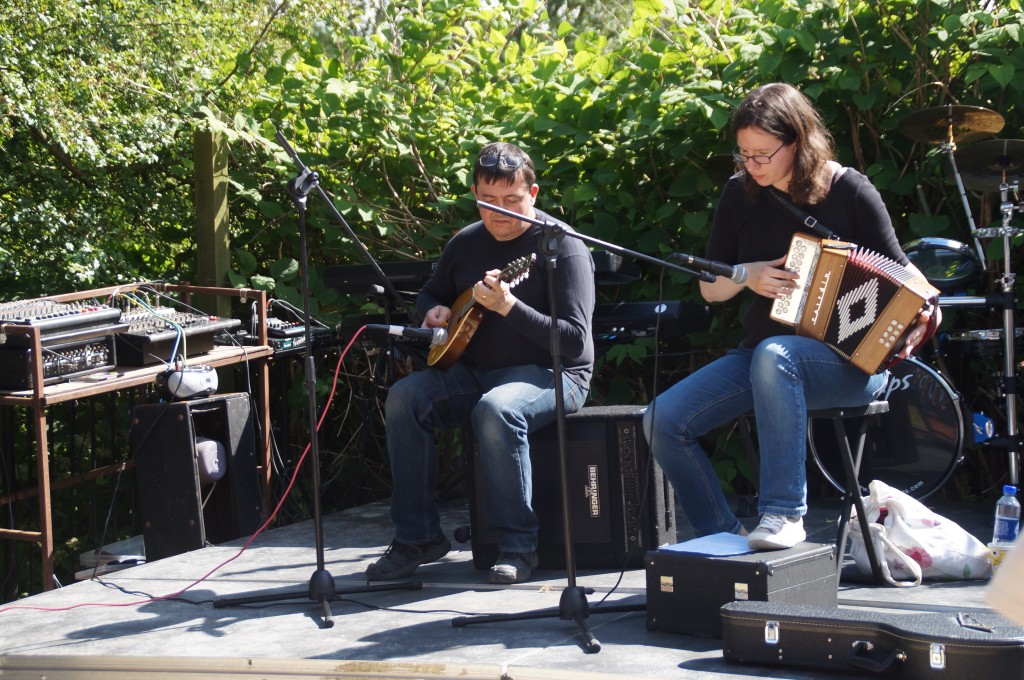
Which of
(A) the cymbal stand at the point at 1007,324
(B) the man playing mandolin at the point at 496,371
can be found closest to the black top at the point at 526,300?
(B) the man playing mandolin at the point at 496,371

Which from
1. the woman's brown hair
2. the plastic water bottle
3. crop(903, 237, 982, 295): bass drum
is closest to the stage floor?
the plastic water bottle

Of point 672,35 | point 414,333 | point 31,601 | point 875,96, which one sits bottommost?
point 31,601

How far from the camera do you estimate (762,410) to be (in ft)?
10.2

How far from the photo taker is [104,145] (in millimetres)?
4844

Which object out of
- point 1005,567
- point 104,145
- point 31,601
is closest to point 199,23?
point 104,145

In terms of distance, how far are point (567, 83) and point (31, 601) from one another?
2812 mm

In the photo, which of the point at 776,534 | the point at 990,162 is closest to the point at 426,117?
the point at 990,162

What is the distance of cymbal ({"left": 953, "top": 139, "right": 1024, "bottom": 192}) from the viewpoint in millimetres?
3754

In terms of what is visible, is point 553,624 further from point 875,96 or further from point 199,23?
point 199,23

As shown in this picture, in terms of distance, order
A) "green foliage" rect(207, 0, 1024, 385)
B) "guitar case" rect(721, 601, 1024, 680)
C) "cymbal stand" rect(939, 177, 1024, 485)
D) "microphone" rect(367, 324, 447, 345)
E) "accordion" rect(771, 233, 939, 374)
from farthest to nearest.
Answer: "green foliage" rect(207, 0, 1024, 385) < "cymbal stand" rect(939, 177, 1024, 485) < "microphone" rect(367, 324, 447, 345) < "accordion" rect(771, 233, 939, 374) < "guitar case" rect(721, 601, 1024, 680)

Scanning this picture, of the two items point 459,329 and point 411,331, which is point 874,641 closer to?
point 411,331

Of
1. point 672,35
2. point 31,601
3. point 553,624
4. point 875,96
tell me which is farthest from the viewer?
point 672,35

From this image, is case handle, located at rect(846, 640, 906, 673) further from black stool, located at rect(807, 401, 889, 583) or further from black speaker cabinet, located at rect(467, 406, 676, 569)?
black speaker cabinet, located at rect(467, 406, 676, 569)

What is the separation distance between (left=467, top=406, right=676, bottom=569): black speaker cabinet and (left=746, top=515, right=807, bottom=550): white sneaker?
627 millimetres
